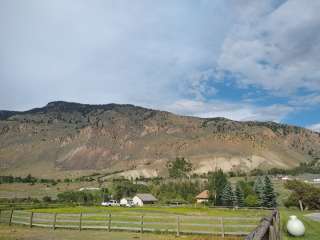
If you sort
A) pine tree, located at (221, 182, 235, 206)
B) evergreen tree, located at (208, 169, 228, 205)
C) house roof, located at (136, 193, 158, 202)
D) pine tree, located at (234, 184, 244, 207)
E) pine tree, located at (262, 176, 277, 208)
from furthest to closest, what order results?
house roof, located at (136, 193, 158, 202)
evergreen tree, located at (208, 169, 228, 205)
pine tree, located at (221, 182, 235, 206)
pine tree, located at (234, 184, 244, 207)
pine tree, located at (262, 176, 277, 208)

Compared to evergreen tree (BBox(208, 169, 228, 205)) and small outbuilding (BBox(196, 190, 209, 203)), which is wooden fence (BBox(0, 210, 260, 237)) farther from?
small outbuilding (BBox(196, 190, 209, 203))

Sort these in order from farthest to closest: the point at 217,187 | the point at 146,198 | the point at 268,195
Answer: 1. the point at 146,198
2. the point at 217,187
3. the point at 268,195

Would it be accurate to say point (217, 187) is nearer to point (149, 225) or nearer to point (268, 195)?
point (268, 195)

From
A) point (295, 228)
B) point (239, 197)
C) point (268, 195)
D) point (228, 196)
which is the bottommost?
point (295, 228)

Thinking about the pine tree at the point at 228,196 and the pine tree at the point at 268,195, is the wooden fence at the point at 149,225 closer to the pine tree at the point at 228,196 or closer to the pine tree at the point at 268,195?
the pine tree at the point at 268,195

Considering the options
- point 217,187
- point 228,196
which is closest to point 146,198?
point 217,187

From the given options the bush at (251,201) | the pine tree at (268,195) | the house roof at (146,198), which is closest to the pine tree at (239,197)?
the bush at (251,201)

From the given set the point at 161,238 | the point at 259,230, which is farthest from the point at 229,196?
the point at 259,230

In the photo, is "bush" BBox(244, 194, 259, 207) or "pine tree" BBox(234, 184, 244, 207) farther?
"pine tree" BBox(234, 184, 244, 207)

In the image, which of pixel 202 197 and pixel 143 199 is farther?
pixel 202 197

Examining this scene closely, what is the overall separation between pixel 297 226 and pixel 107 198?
12882 centimetres

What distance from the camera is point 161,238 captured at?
25.2 m

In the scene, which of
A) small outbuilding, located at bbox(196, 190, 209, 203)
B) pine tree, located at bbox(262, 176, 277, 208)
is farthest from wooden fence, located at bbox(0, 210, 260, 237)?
small outbuilding, located at bbox(196, 190, 209, 203)

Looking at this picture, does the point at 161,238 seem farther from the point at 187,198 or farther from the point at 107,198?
the point at 107,198
